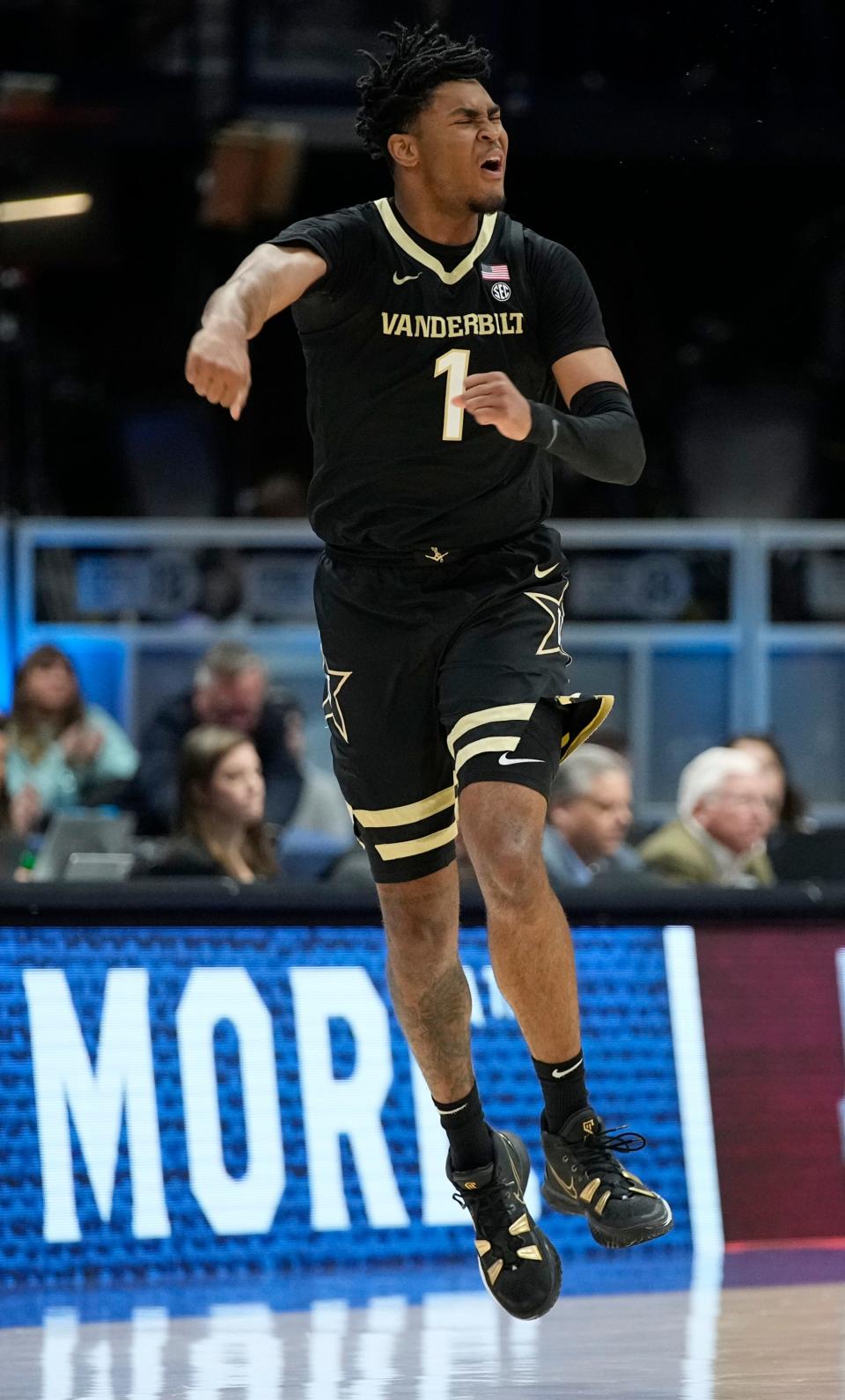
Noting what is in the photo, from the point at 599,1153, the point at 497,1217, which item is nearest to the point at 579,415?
the point at 599,1153

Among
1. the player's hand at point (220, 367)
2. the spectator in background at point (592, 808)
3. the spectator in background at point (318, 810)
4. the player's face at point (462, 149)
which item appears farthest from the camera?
the spectator in background at point (318, 810)

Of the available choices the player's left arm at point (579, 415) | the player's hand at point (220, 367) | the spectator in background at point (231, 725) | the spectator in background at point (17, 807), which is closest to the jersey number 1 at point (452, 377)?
the player's left arm at point (579, 415)

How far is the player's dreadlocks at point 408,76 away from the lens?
441cm

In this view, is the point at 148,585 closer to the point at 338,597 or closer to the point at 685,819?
the point at 685,819

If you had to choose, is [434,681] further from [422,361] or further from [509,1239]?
[509,1239]

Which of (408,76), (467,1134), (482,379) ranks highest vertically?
(408,76)

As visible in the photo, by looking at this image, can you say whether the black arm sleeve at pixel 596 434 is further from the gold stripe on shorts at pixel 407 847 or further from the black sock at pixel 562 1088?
the black sock at pixel 562 1088

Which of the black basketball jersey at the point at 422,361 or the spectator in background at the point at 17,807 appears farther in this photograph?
the spectator in background at the point at 17,807

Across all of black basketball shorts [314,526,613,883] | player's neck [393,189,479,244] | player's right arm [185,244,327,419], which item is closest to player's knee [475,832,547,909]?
black basketball shorts [314,526,613,883]

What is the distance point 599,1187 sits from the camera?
4.38m

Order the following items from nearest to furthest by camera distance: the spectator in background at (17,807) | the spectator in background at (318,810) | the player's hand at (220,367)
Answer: the player's hand at (220,367) < the spectator in background at (17,807) < the spectator in background at (318,810)

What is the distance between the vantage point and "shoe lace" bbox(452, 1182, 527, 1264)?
4.43 metres

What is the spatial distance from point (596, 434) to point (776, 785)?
4.77 m

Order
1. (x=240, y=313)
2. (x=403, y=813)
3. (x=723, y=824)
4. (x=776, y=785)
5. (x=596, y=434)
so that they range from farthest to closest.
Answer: (x=776, y=785), (x=723, y=824), (x=403, y=813), (x=596, y=434), (x=240, y=313)
